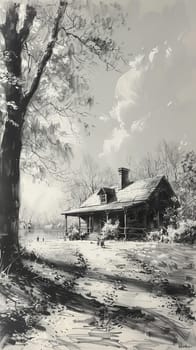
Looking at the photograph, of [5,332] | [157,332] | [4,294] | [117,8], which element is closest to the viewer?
[157,332]

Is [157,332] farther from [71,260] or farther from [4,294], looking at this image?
[4,294]

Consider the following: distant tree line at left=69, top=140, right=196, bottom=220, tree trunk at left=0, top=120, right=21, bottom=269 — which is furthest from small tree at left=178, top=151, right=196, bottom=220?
tree trunk at left=0, top=120, right=21, bottom=269

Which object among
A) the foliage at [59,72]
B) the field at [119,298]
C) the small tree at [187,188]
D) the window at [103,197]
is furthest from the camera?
the foliage at [59,72]

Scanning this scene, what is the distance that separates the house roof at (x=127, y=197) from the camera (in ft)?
5.40

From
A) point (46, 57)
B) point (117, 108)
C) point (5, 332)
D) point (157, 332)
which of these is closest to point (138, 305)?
point (157, 332)

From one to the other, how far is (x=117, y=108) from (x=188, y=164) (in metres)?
0.41

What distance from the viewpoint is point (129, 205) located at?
1706 mm

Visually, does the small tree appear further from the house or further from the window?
the window

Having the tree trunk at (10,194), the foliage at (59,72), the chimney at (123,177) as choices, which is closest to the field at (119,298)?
the tree trunk at (10,194)

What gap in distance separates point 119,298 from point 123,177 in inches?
19.2

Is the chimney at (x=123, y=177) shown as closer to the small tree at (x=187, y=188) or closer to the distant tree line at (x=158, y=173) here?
the distant tree line at (x=158, y=173)

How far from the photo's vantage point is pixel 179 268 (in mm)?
1603

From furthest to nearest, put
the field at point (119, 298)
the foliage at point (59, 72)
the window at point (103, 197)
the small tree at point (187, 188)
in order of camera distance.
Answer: the foliage at point (59, 72) < the window at point (103, 197) < the small tree at point (187, 188) < the field at point (119, 298)

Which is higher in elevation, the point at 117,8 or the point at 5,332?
the point at 117,8
